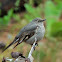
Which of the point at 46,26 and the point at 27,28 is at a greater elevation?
the point at 46,26

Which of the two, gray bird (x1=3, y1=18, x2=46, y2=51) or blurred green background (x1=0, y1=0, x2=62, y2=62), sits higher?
blurred green background (x1=0, y1=0, x2=62, y2=62)

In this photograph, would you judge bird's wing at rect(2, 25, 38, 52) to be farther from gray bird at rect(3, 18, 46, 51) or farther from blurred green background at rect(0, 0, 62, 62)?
blurred green background at rect(0, 0, 62, 62)

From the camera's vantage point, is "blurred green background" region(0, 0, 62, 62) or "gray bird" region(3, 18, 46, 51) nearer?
"gray bird" region(3, 18, 46, 51)

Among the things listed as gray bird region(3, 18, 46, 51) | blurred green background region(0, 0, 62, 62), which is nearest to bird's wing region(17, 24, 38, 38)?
gray bird region(3, 18, 46, 51)

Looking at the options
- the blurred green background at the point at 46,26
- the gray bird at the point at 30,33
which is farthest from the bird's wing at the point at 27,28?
the blurred green background at the point at 46,26

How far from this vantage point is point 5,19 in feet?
21.4

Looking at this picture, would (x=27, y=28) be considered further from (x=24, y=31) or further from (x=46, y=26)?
(x=46, y=26)

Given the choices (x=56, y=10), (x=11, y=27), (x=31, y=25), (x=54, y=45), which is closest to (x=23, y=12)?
(x=11, y=27)

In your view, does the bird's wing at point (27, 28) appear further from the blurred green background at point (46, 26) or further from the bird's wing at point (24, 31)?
the blurred green background at point (46, 26)

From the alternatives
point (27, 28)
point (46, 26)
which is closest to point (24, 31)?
point (27, 28)

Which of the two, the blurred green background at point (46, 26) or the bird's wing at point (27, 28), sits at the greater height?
the blurred green background at point (46, 26)

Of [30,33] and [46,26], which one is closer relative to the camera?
[30,33]

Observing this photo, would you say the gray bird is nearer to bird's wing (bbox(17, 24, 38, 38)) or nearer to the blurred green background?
bird's wing (bbox(17, 24, 38, 38))

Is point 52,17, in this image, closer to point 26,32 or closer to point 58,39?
point 58,39
